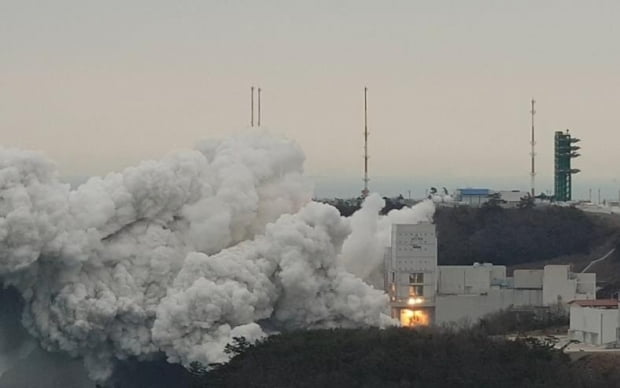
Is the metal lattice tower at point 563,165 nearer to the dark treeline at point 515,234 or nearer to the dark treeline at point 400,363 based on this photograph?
the dark treeline at point 515,234

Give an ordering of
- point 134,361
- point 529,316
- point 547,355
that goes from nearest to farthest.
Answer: point 547,355
point 134,361
point 529,316

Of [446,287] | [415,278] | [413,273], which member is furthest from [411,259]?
[446,287]

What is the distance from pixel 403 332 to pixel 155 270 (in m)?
7.61

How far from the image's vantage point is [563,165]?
108312mm

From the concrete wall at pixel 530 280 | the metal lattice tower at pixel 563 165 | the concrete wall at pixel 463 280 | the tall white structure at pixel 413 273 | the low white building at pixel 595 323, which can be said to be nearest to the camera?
the low white building at pixel 595 323

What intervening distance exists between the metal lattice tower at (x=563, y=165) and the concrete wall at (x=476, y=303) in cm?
4491

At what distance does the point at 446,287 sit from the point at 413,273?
1.96 metres

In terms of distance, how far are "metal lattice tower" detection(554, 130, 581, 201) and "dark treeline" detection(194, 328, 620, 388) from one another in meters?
56.2

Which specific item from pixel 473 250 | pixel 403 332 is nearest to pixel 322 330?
pixel 403 332

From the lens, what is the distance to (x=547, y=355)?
50.0 m

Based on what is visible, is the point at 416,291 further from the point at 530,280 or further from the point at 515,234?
the point at 515,234

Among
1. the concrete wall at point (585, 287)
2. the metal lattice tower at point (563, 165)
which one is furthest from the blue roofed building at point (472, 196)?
the concrete wall at point (585, 287)

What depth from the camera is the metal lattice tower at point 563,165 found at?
10706cm

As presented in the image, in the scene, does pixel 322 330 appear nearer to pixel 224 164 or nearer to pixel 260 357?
pixel 260 357
